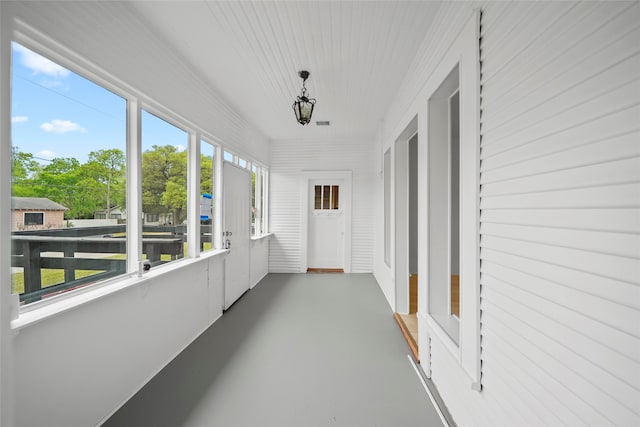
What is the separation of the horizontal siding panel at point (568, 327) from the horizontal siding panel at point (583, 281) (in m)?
0.03

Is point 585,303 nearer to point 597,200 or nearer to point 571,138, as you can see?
point 597,200

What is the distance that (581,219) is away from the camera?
895 millimetres

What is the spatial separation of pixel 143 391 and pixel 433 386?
2282 mm

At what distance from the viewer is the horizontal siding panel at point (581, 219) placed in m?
0.75

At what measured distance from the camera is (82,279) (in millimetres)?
1868

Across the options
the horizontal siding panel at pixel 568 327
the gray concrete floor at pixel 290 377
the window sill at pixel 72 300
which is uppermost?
the horizontal siding panel at pixel 568 327

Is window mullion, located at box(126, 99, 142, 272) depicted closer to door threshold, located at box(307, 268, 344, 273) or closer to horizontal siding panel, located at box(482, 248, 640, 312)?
horizontal siding panel, located at box(482, 248, 640, 312)

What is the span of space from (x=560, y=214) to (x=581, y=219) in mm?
89

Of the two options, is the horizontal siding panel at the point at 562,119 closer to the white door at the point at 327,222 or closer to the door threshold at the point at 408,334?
the door threshold at the point at 408,334

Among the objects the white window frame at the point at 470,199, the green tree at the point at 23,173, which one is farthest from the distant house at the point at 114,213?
the white window frame at the point at 470,199

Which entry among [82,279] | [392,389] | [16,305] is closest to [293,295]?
[392,389]

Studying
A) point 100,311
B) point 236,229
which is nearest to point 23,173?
point 100,311

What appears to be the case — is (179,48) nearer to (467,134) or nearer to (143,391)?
(467,134)

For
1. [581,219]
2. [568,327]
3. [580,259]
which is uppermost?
[581,219]
